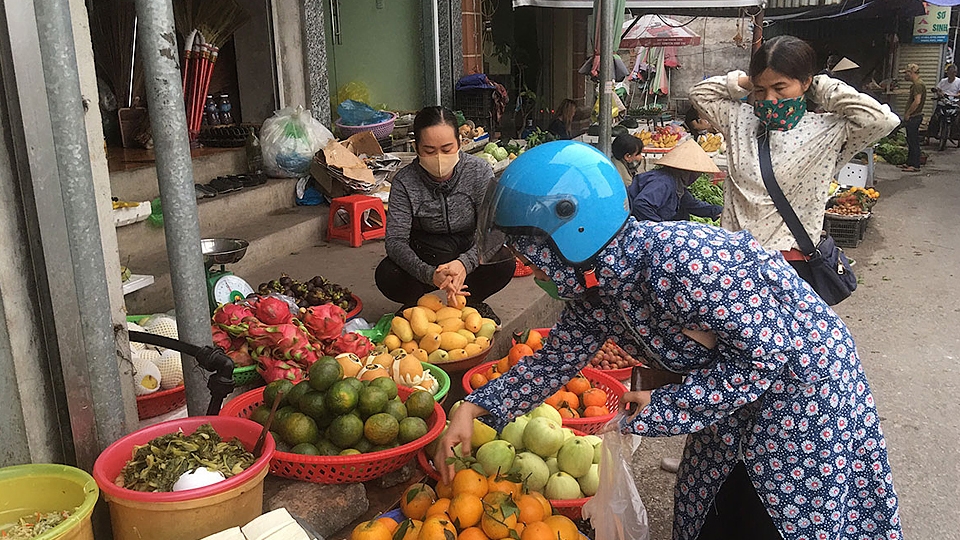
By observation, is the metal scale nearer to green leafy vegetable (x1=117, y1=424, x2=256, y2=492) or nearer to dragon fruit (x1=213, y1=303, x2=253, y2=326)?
dragon fruit (x1=213, y1=303, x2=253, y2=326)

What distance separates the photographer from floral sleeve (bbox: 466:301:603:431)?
206cm

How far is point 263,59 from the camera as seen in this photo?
6.98 meters

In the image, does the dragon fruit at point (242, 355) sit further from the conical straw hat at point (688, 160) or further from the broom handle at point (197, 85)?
the broom handle at point (197, 85)

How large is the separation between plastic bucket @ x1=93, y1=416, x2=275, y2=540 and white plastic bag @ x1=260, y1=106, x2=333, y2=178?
451 cm

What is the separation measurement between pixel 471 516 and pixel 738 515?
2.33 feet

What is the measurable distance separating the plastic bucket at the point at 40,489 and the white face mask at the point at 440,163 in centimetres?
234

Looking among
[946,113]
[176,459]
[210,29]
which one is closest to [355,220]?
[210,29]

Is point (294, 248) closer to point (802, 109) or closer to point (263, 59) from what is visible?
point (263, 59)

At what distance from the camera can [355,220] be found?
580 centimetres

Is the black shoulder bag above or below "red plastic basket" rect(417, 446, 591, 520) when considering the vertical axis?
above

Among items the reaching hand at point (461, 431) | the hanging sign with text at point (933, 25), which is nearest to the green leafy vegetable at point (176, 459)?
the reaching hand at point (461, 431)

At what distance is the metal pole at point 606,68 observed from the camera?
484 centimetres

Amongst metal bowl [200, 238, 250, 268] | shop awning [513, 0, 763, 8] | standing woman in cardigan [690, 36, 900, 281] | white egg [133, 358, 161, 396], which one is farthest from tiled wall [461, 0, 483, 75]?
white egg [133, 358, 161, 396]

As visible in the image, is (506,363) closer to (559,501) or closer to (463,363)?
(463,363)
